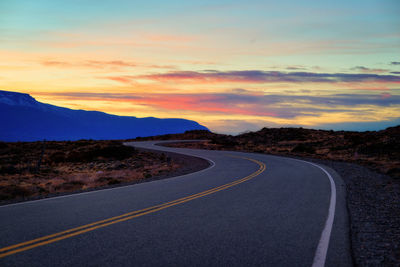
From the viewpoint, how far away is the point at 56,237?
585 centimetres

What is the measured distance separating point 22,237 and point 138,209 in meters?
2.91

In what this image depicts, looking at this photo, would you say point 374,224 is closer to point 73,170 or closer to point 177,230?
point 177,230

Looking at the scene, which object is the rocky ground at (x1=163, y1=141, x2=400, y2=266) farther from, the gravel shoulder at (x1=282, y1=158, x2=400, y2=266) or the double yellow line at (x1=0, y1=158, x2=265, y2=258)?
the double yellow line at (x1=0, y1=158, x2=265, y2=258)

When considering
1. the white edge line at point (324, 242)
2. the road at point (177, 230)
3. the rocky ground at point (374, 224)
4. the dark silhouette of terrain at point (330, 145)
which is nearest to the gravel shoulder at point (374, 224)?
the rocky ground at point (374, 224)

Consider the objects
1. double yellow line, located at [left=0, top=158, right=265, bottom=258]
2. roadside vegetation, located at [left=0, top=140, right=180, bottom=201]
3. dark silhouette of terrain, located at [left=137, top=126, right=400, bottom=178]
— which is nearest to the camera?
double yellow line, located at [left=0, top=158, right=265, bottom=258]

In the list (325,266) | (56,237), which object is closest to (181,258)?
(325,266)

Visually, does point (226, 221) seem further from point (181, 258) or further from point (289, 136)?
point (289, 136)

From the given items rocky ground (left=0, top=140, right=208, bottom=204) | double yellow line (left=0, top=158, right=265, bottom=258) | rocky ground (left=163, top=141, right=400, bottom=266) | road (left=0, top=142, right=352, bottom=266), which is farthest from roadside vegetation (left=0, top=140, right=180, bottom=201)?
rocky ground (left=163, top=141, right=400, bottom=266)

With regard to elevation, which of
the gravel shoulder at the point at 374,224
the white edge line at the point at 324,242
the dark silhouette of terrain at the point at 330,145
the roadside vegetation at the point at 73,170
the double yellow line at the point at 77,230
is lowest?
the roadside vegetation at the point at 73,170

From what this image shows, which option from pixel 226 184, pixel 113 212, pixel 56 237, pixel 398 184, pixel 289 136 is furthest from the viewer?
pixel 289 136

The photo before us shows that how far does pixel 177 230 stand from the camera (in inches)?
251

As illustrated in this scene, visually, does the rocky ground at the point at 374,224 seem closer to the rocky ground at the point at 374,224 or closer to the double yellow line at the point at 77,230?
the rocky ground at the point at 374,224

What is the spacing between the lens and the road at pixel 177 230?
4.95 meters

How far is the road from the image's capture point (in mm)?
4949
